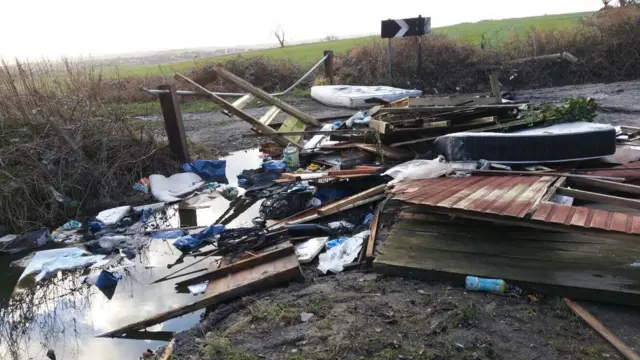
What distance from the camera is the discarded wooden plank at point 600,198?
3.89 metres

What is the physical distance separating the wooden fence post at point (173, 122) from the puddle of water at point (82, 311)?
2.91 m

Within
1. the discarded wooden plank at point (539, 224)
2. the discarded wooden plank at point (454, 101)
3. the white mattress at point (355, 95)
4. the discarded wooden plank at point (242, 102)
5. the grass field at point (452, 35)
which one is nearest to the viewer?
the discarded wooden plank at point (539, 224)

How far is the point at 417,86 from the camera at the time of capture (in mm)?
14398

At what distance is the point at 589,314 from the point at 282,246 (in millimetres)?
2793

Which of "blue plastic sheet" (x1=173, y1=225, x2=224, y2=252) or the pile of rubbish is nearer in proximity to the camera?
the pile of rubbish

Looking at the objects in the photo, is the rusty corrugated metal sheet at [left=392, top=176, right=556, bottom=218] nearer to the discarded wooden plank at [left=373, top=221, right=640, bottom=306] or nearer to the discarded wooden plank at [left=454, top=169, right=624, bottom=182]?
the discarded wooden plank at [left=454, top=169, right=624, bottom=182]

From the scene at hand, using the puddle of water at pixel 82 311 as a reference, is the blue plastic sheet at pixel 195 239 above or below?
above

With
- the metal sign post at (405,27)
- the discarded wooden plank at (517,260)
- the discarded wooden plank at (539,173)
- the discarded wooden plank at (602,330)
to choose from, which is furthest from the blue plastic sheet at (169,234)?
the metal sign post at (405,27)

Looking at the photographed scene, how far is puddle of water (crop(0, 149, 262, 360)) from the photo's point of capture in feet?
12.1

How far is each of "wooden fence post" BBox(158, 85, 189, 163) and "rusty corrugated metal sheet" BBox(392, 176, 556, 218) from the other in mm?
4537

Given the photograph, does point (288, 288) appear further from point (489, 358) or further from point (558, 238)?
point (558, 238)

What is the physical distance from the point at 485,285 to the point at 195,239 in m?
3.34

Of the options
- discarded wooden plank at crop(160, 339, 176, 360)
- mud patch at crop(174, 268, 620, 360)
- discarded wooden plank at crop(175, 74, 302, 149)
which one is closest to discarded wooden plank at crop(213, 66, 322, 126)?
discarded wooden plank at crop(175, 74, 302, 149)

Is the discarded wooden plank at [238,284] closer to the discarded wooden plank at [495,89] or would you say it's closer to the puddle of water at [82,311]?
the puddle of water at [82,311]
